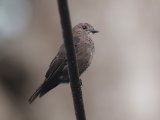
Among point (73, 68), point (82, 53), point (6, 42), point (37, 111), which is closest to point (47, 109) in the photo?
point (37, 111)

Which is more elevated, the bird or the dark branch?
the dark branch

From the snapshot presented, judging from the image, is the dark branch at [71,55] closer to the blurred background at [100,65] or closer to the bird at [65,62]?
the bird at [65,62]

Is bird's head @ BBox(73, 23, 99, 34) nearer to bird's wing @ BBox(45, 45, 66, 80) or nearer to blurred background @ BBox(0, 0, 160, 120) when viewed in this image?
bird's wing @ BBox(45, 45, 66, 80)

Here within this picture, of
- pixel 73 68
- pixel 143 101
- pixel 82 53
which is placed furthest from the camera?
pixel 143 101

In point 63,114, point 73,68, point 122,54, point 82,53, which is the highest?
point 73,68

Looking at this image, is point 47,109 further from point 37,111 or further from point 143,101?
point 143,101

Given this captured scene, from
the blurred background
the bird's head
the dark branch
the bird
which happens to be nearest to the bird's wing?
the bird
